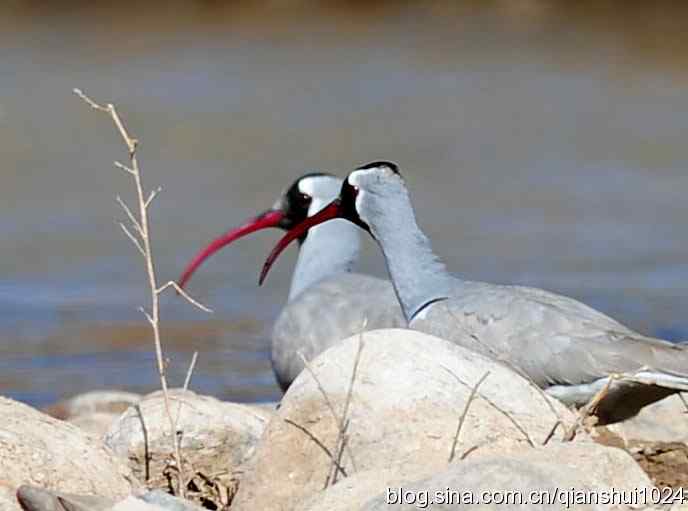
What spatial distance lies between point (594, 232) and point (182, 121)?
263 inches

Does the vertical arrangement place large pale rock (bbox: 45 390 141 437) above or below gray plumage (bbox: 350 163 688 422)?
below

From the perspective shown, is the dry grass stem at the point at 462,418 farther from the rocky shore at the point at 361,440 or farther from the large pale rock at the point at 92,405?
the large pale rock at the point at 92,405

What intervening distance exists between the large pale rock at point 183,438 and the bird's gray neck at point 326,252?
3560mm

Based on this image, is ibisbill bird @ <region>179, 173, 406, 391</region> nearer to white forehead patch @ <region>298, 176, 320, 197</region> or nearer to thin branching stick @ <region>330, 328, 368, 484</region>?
white forehead patch @ <region>298, 176, 320, 197</region>

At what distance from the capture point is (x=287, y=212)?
10398 millimetres

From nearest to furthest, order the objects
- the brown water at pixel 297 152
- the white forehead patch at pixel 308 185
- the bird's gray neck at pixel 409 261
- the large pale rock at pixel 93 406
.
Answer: the bird's gray neck at pixel 409 261 < the large pale rock at pixel 93 406 < the white forehead patch at pixel 308 185 < the brown water at pixel 297 152

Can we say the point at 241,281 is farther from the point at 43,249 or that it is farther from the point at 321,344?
the point at 321,344

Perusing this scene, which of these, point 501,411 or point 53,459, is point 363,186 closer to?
point 501,411

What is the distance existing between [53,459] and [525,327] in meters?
2.04

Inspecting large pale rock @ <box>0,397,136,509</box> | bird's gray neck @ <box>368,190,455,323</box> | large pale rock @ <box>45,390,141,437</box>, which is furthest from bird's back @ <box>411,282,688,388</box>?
large pale rock @ <box>45,390,141,437</box>

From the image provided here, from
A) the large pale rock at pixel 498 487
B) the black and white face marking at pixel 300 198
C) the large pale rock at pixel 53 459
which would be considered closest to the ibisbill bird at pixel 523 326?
the large pale rock at pixel 53 459

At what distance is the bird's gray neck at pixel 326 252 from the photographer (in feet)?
32.8

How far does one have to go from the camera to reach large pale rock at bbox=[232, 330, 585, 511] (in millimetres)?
5434

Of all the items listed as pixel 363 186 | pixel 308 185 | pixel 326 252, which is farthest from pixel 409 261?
pixel 308 185
